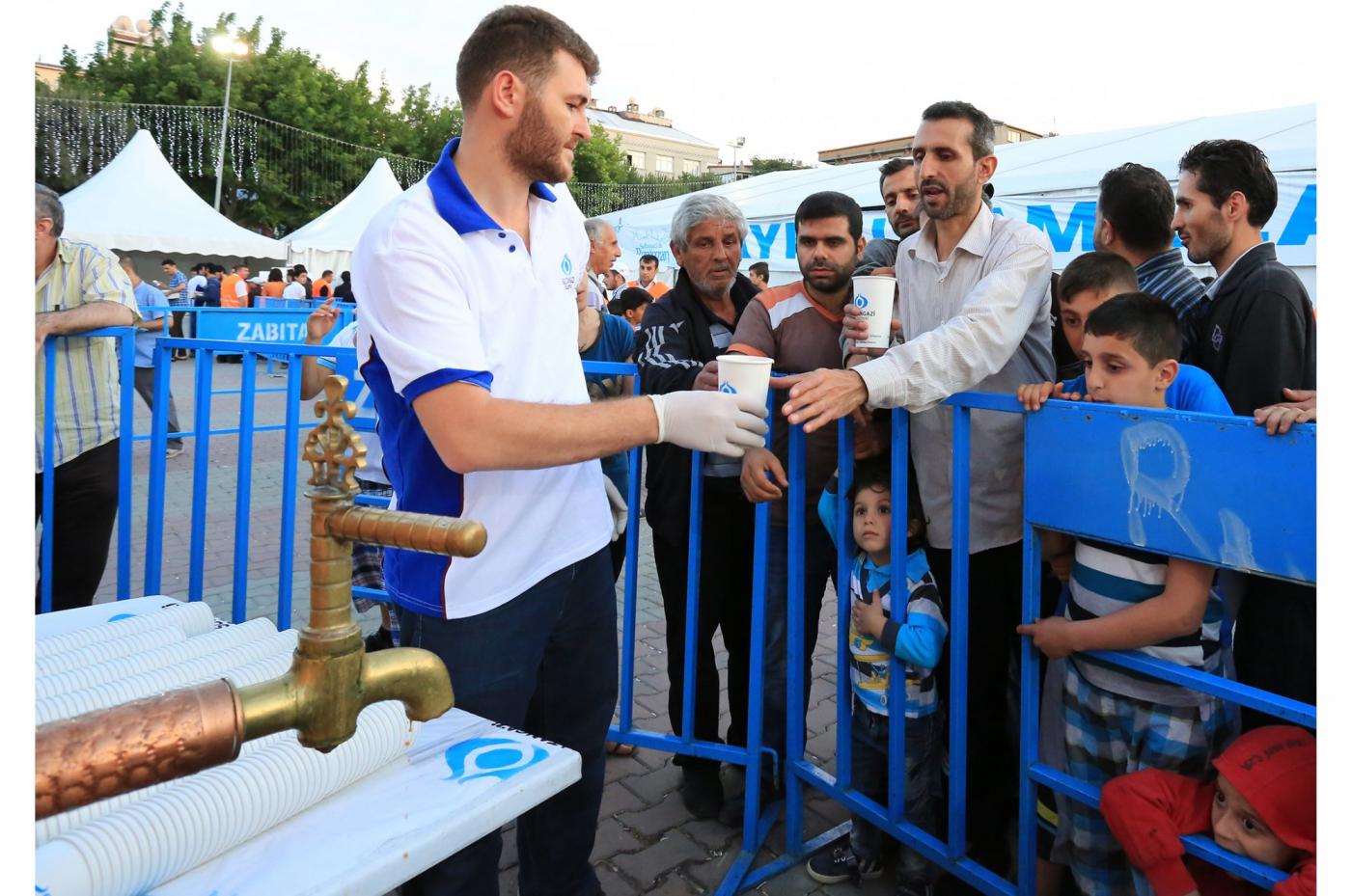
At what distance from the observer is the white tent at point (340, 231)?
2208 centimetres

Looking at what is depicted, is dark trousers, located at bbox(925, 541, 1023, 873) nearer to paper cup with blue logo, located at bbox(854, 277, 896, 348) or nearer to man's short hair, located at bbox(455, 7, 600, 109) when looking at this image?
paper cup with blue logo, located at bbox(854, 277, 896, 348)

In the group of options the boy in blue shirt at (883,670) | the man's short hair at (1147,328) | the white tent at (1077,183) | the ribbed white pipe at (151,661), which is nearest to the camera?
the ribbed white pipe at (151,661)

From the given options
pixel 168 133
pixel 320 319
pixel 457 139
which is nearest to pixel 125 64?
pixel 168 133

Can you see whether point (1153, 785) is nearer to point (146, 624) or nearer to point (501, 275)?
point (501, 275)

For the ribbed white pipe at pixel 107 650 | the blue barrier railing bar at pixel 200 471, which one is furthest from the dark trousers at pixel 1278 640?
the blue barrier railing bar at pixel 200 471

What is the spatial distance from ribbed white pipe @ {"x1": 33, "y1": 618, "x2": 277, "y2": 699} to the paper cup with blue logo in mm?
1726

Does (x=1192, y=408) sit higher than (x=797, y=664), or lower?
higher

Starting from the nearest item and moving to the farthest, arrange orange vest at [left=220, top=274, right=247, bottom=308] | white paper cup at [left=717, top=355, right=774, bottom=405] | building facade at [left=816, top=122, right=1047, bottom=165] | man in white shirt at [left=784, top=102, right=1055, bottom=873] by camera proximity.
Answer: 1. white paper cup at [left=717, top=355, right=774, bottom=405]
2. man in white shirt at [left=784, top=102, right=1055, bottom=873]
3. orange vest at [left=220, top=274, right=247, bottom=308]
4. building facade at [left=816, top=122, right=1047, bottom=165]

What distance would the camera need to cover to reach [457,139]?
2.17m

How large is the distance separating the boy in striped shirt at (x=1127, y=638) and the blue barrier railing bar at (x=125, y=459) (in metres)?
3.37

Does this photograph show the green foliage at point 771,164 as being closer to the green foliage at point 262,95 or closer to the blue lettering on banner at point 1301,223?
the green foliage at point 262,95

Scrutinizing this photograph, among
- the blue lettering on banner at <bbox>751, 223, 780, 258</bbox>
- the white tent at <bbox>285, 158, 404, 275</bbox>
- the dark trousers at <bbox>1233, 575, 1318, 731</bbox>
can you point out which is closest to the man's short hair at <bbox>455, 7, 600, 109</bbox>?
the dark trousers at <bbox>1233, 575, 1318, 731</bbox>

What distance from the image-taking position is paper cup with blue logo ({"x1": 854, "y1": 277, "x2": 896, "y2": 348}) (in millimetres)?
2523

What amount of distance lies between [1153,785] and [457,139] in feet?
7.13
